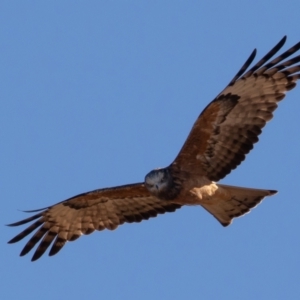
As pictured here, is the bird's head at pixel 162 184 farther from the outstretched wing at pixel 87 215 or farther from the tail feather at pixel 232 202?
the outstretched wing at pixel 87 215

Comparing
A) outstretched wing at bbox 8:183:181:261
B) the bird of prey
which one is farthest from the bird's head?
outstretched wing at bbox 8:183:181:261

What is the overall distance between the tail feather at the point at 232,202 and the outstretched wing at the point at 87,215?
86cm

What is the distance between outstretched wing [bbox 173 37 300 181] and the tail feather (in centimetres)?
22

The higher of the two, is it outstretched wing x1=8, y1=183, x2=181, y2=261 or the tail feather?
outstretched wing x1=8, y1=183, x2=181, y2=261

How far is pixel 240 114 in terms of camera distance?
1263 cm

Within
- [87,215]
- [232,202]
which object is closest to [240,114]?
[232,202]

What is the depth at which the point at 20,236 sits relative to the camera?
13711 mm

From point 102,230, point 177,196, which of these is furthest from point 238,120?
point 102,230

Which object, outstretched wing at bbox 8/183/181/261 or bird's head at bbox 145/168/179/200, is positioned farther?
outstretched wing at bbox 8/183/181/261

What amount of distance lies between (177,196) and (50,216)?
2205 mm

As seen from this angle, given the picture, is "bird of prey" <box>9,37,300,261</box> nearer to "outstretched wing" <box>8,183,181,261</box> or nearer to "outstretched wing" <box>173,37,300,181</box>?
"outstretched wing" <box>173,37,300,181</box>

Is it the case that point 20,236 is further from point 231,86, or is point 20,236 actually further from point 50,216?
point 231,86

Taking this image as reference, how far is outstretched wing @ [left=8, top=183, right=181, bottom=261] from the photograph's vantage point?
44.9 feet

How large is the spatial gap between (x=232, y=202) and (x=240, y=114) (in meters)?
1.14
